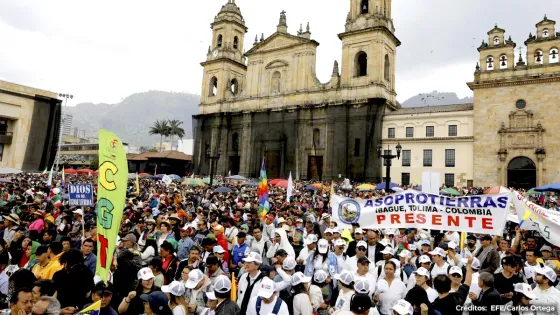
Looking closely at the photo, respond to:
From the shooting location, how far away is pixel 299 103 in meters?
42.5

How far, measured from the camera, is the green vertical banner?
16.1 ft

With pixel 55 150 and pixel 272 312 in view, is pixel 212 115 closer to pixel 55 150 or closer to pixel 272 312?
pixel 55 150

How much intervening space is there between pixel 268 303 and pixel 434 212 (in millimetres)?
4251

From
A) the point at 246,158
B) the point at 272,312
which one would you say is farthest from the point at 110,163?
the point at 246,158

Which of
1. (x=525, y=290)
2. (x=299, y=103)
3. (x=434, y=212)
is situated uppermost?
(x=299, y=103)

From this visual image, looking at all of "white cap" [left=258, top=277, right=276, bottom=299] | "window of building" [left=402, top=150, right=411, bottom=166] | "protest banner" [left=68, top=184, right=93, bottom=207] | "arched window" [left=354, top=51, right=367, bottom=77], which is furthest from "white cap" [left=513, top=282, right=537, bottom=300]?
"arched window" [left=354, top=51, right=367, bottom=77]

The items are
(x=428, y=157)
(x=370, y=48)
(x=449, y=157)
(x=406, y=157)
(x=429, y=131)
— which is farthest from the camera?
(x=370, y=48)

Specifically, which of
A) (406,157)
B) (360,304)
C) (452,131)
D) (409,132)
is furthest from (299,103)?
(360,304)

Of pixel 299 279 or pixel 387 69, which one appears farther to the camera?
pixel 387 69

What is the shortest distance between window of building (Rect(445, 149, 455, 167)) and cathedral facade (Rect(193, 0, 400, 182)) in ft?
20.7

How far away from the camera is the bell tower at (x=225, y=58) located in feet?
165

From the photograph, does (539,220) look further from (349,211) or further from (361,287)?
(361,287)

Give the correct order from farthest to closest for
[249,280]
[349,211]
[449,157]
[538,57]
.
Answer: [449,157], [538,57], [349,211], [249,280]

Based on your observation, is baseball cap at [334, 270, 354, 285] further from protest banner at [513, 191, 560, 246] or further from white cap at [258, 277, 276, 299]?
protest banner at [513, 191, 560, 246]
